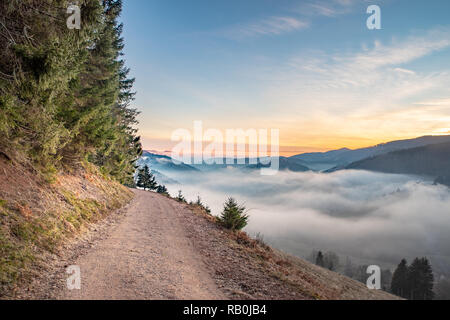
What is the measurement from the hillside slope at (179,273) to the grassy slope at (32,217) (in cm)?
65

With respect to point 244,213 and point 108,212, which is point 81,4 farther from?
point 244,213

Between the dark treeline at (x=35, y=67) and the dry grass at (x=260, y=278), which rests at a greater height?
the dark treeline at (x=35, y=67)

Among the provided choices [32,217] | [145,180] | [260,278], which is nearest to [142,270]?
[260,278]

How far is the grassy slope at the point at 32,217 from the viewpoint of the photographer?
16.7 ft

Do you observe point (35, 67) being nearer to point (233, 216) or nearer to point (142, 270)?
point (142, 270)

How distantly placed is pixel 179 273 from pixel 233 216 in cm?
694

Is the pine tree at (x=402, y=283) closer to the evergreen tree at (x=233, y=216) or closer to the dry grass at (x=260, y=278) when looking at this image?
the evergreen tree at (x=233, y=216)

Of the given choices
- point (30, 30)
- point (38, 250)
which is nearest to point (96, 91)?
point (30, 30)

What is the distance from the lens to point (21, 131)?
730cm

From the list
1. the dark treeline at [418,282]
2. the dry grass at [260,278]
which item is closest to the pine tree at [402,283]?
the dark treeline at [418,282]

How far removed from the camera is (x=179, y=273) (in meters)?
6.08

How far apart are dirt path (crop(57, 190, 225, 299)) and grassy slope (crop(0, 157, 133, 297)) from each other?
3.83ft

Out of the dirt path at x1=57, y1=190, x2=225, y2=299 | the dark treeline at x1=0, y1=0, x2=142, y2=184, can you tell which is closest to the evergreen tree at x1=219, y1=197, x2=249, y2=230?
the dirt path at x1=57, y1=190, x2=225, y2=299
